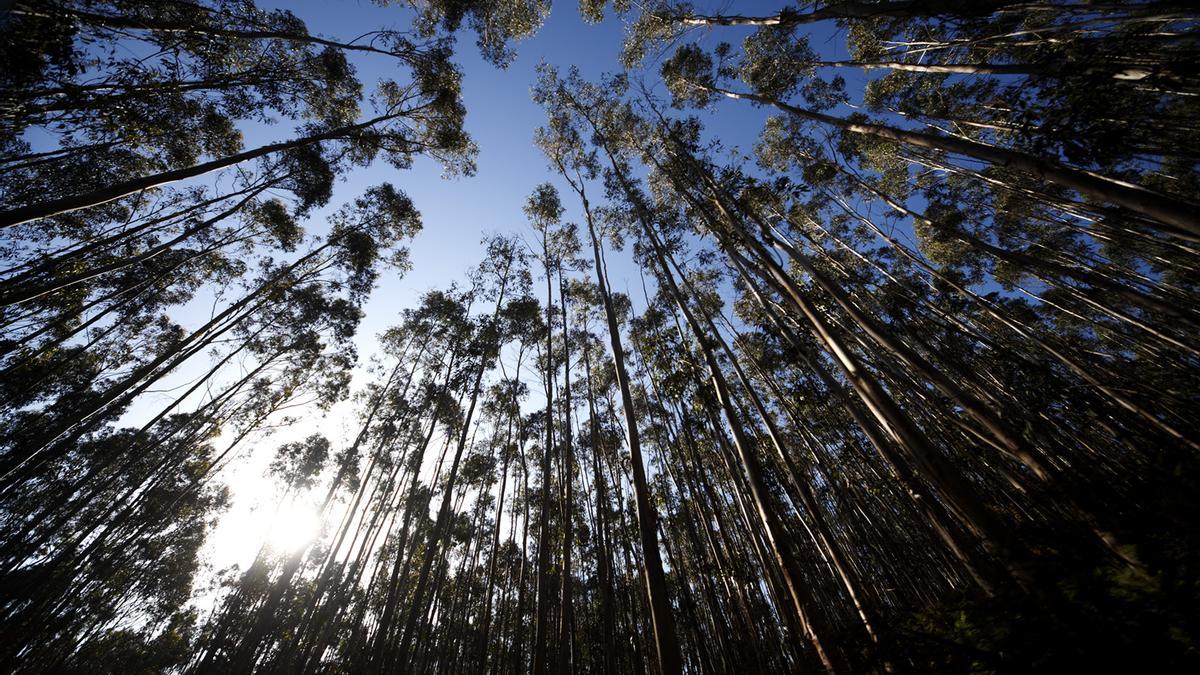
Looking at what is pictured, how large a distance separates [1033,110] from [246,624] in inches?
1040

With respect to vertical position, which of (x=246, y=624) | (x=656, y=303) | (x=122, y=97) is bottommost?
(x=246, y=624)

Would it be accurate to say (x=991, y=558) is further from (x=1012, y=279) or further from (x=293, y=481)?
(x=293, y=481)

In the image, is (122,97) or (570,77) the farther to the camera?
(570,77)

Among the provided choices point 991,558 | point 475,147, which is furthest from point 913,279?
point 475,147

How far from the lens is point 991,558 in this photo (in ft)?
7.90

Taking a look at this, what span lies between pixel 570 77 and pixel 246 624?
24.6 meters

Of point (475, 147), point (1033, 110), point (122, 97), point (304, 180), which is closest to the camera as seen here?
point (1033, 110)

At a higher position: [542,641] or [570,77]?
[570,77]

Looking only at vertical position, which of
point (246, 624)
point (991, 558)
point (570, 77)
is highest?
point (570, 77)

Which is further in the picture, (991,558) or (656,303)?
(656,303)

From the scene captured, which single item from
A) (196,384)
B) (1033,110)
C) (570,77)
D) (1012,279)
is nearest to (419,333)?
(196,384)

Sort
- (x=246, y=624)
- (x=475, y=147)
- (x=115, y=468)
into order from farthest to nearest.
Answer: (x=246, y=624) < (x=115, y=468) < (x=475, y=147)

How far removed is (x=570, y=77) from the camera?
10844mm

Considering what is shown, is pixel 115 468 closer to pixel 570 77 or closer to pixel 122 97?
pixel 122 97
